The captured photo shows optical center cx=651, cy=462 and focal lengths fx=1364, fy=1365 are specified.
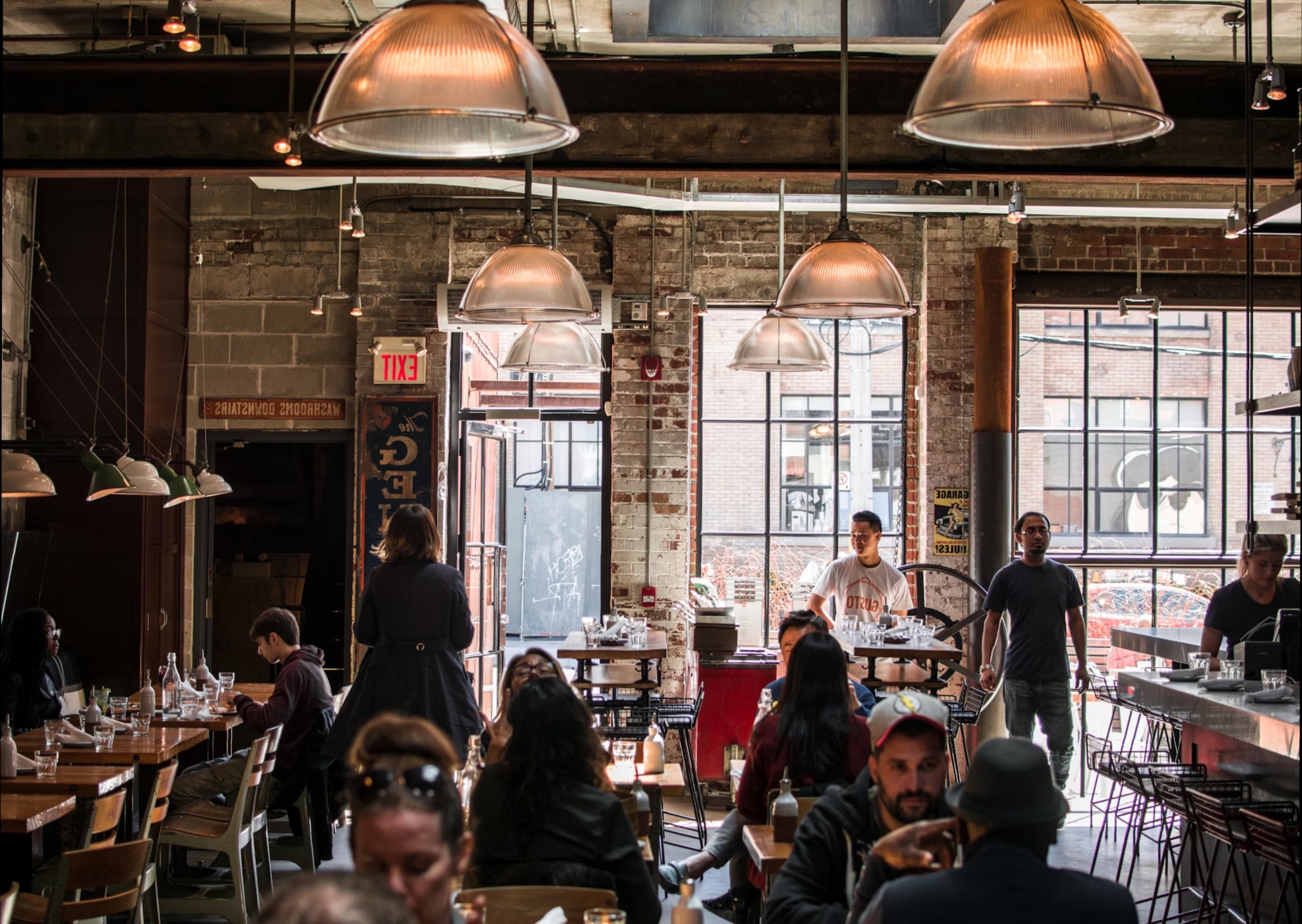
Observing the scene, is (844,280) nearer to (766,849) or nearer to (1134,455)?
(766,849)

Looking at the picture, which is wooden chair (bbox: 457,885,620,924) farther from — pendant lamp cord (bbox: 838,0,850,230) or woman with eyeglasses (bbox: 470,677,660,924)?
pendant lamp cord (bbox: 838,0,850,230)

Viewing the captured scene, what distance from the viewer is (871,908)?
2.71 meters

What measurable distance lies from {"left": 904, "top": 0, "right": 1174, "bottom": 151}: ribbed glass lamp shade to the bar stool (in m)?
2.95

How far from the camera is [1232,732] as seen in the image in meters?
5.68

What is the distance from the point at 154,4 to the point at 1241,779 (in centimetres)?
679

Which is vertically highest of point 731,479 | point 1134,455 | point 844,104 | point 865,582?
point 844,104

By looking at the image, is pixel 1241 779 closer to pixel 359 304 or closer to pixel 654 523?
pixel 654 523

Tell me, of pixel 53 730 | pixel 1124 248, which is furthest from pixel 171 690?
pixel 1124 248

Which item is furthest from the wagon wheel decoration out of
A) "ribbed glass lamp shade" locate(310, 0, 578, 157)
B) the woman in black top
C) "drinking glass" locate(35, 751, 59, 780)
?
"ribbed glass lamp shade" locate(310, 0, 578, 157)

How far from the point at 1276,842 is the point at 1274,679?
1.11 m

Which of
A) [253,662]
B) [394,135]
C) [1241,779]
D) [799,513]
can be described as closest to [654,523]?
[799,513]

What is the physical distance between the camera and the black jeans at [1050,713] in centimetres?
795

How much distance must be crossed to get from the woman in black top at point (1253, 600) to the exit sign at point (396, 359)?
215 inches

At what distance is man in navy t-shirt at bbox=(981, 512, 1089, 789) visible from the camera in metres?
8.01
